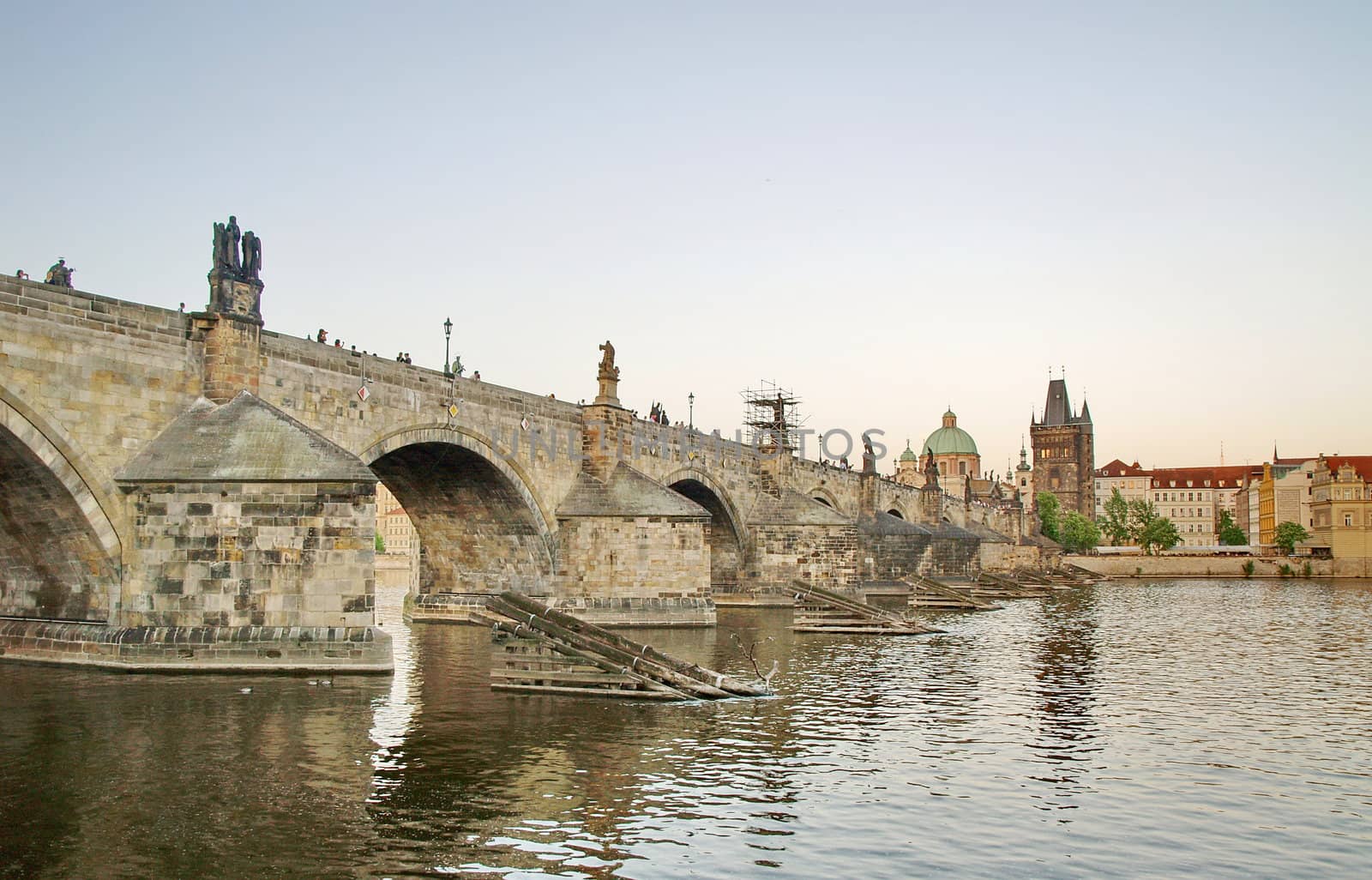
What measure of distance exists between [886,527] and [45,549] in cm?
4862

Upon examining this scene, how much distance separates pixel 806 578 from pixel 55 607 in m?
33.6

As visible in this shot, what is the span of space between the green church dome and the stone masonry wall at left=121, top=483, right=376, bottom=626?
158m

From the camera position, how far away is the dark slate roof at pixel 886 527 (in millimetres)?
63219

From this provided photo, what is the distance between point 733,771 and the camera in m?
14.0

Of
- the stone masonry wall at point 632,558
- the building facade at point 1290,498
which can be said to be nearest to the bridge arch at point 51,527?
the stone masonry wall at point 632,558

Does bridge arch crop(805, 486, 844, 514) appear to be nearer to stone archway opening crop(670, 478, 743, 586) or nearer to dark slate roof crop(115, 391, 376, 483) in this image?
stone archway opening crop(670, 478, 743, 586)

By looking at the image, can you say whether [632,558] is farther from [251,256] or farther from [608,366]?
[251,256]

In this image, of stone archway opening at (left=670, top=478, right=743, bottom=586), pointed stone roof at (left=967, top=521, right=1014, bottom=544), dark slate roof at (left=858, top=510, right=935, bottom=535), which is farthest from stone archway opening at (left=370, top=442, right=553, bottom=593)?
pointed stone roof at (left=967, top=521, right=1014, bottom=544)

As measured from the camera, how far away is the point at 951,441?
176625mm

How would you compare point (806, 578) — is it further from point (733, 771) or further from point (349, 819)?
point (349, 819)

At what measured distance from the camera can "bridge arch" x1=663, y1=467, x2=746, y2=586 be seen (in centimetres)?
5075

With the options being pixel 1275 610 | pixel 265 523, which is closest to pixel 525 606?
pixel 265 523

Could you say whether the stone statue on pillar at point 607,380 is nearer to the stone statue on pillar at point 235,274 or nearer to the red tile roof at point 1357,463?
the stone statue on pillar at point 235,274

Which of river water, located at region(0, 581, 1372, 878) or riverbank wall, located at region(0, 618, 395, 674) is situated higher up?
riverbank wall, located at region(0, 618, 395, 674)
